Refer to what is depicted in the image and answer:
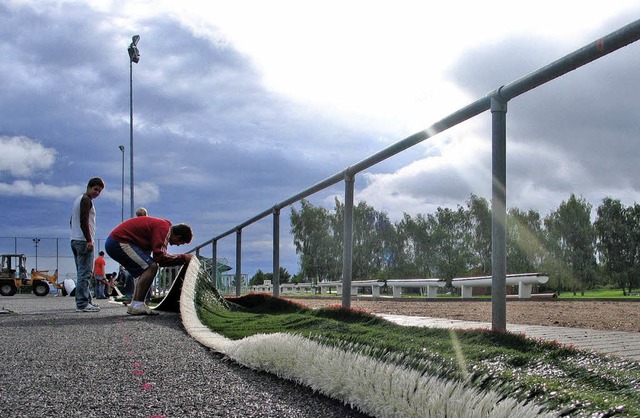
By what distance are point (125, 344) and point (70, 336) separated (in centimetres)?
83

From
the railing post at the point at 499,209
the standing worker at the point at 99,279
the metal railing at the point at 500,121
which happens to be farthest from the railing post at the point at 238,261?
the standing worker at the point at 99,279

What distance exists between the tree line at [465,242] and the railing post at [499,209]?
0.17m

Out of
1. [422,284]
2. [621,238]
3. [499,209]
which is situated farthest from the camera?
[422,284]

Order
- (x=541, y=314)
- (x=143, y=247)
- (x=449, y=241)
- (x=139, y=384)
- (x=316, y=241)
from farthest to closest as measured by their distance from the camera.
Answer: (x=449, y=241)
(x=143, y=247)
(x=541, y=314)
(x=316, y=241)
(x=139, y=384)

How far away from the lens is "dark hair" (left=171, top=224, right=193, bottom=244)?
21.0ft

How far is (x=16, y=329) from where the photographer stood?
4.87 m

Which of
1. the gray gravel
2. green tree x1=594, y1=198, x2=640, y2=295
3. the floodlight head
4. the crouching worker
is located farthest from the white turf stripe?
the floodlight head

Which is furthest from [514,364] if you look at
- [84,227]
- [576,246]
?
[576,246]

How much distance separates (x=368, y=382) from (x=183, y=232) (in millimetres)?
4872

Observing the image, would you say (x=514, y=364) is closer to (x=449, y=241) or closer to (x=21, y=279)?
(x=449, y=241)

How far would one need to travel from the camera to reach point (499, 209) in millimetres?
2604

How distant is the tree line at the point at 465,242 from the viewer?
170 inches

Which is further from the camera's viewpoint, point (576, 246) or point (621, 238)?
point (576, 246)

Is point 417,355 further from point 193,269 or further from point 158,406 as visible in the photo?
point 193,269
